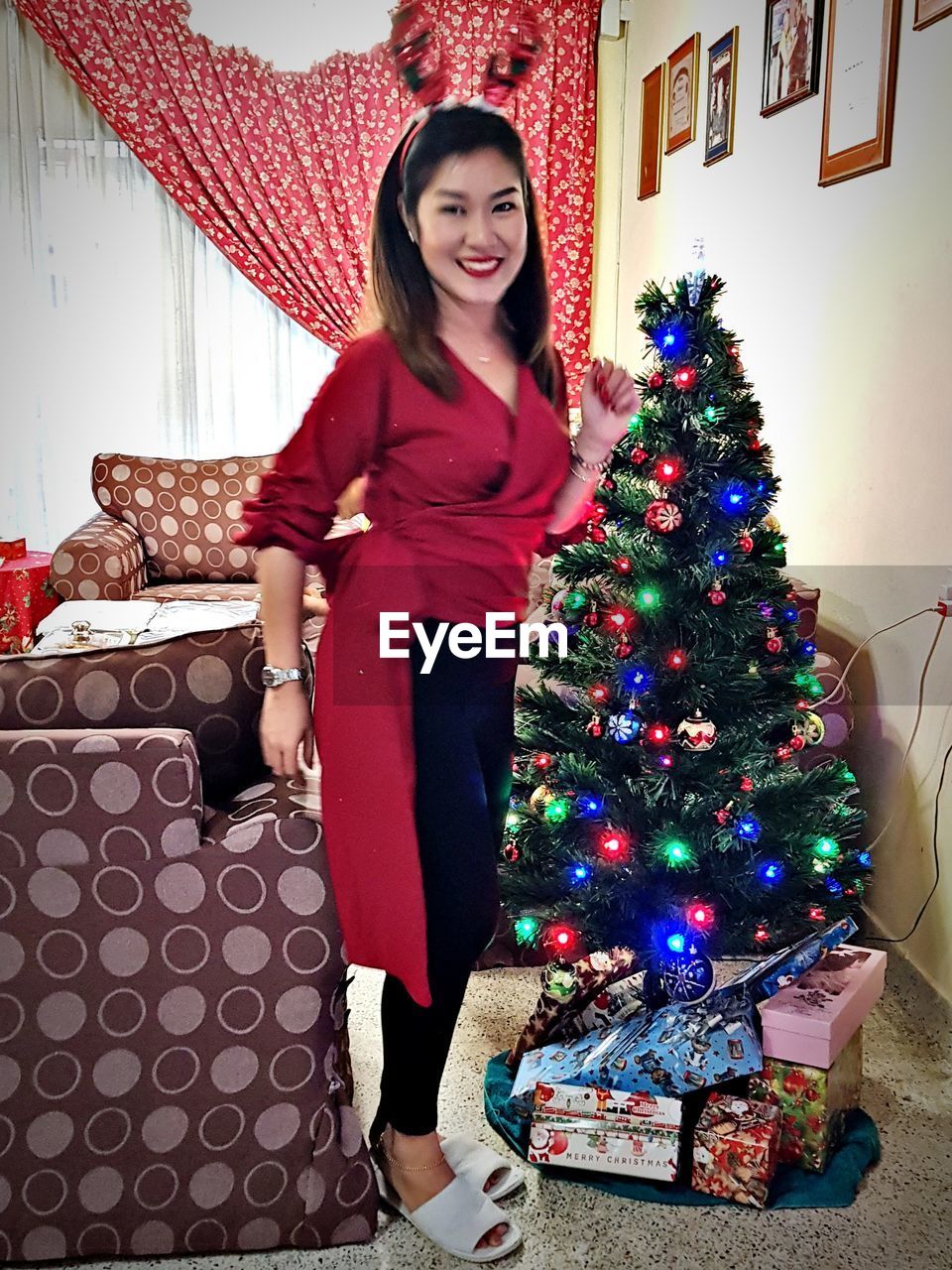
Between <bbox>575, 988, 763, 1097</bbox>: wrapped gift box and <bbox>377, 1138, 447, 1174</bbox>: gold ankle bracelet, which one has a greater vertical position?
<bbox>575, 988, 763, 1097</bbox>: wrapped gift box

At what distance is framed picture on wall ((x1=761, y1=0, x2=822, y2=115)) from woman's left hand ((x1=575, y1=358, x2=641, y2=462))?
1.15 meters

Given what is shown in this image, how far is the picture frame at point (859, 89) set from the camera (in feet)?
6.13

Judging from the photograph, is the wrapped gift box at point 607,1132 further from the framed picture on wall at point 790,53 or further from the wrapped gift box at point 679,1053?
the framed picture on wall at point 790,53

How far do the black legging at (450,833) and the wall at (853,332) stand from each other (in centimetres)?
71

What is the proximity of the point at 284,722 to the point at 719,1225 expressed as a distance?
0.85 metres

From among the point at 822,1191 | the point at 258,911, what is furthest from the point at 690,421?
the point at 822,1191

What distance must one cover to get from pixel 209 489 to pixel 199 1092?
2.10 m

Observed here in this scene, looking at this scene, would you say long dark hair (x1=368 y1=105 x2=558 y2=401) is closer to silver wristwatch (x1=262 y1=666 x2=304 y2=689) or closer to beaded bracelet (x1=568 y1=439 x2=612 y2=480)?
beaded bracelet (x1=568 y1=439 x2=612 y2=480)

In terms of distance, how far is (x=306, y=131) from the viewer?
5.94 feet

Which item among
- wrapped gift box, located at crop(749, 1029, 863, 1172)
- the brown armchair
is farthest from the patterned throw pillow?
wrapped gift box, located at crop(749, 1029, 863, 1172)

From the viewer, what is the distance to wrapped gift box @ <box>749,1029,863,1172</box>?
144 centimetres

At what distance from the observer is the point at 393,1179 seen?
1359 mm

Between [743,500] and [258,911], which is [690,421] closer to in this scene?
[743,500]

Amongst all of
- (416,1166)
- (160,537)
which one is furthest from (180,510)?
(416,1166)
